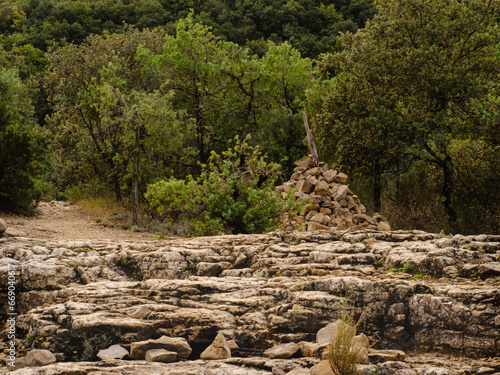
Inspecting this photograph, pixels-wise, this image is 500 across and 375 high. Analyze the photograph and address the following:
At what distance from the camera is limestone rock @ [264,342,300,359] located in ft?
12.4

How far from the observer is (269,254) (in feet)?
17.8

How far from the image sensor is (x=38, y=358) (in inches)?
151

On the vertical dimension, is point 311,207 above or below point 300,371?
above

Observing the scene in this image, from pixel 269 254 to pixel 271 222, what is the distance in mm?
4968

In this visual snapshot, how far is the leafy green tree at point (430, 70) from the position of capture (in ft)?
43.9

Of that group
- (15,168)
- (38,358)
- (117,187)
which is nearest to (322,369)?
(38,358)

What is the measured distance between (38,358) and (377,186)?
13.7m

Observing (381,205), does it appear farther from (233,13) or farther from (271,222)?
(233,13)

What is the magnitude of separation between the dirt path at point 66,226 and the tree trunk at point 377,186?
8.03 m

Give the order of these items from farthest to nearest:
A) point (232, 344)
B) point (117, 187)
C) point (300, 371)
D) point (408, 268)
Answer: point (117, 187) < point (408, 268) < point (232, 344) < point (300, 371)

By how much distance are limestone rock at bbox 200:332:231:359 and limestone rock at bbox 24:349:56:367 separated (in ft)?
4.44

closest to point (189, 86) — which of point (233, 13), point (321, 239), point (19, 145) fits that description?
point (19, 145)

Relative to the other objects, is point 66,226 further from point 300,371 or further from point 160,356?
point 300,371

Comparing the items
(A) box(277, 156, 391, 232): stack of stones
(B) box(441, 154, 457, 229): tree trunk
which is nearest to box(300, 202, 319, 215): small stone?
(A) box(277, 156, 391, 232): stack of stones
